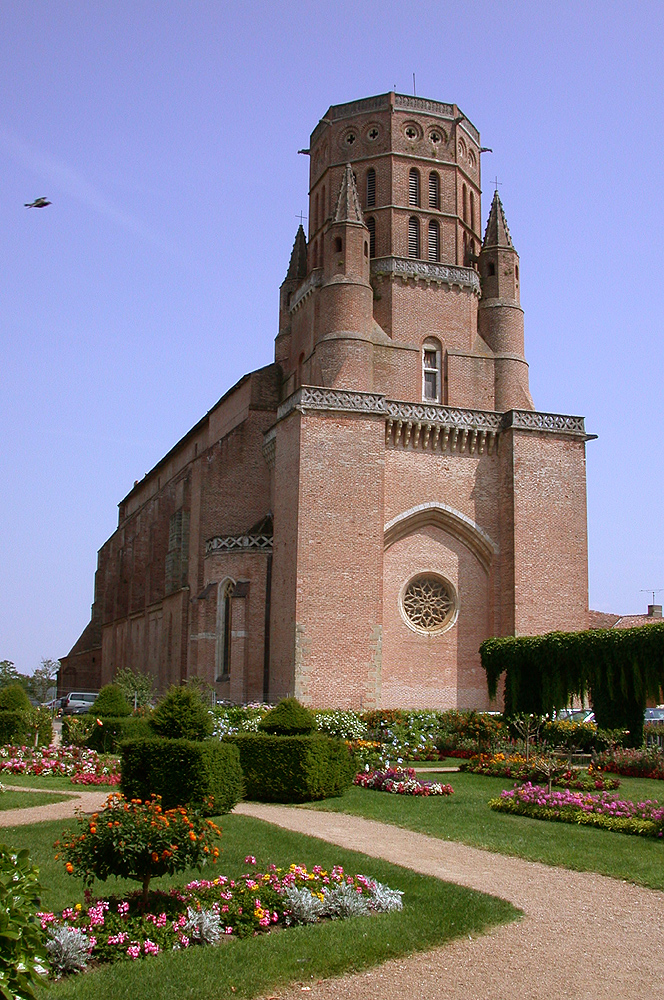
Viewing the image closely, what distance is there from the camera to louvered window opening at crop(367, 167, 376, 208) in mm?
35906

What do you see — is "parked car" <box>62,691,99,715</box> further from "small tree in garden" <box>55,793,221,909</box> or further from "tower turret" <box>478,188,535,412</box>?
"small tree in garden" <box>55,793,221,909</box>

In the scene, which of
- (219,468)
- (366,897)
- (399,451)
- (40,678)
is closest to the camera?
(366,897)

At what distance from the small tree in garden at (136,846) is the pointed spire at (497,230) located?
1253 inches

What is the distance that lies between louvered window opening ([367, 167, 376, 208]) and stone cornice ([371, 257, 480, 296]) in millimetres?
2703

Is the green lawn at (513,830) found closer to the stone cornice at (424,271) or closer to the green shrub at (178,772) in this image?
the green shrub at (178,772)

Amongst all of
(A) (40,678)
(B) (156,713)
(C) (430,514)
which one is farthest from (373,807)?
(A) (40,678)

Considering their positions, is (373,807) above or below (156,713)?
below

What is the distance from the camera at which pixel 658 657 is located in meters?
21.4

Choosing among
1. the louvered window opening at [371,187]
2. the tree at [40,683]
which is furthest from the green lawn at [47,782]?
the tree at [40,683]

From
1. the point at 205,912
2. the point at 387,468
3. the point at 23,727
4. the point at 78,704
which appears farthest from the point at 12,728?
the point at 78,704

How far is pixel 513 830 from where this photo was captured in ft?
41.2

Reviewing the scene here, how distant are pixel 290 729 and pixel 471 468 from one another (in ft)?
59.6

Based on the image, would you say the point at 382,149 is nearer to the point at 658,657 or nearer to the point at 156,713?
the point at 658,657

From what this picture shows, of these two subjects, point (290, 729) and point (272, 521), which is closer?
point (290, 729)
